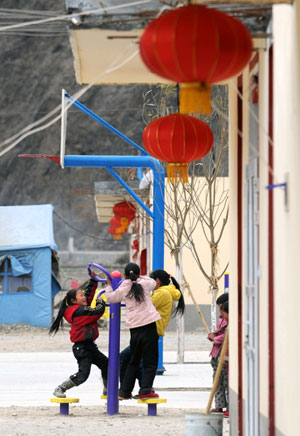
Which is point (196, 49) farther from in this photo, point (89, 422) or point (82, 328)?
point (82, 328)

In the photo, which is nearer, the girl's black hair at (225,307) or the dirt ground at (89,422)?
the dirt ground at (89,422)

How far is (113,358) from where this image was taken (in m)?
9.47

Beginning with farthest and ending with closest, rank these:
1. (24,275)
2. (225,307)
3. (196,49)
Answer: (24,275), (225,307), (196,49)

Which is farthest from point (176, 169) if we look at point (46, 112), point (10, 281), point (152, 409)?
point (46, 112)

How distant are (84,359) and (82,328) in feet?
1.07

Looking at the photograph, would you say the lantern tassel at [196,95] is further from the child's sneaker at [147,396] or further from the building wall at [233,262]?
the child's sneaker at [147,396]

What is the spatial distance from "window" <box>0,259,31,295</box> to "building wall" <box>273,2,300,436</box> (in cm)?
1895

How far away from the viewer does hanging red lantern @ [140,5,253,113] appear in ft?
14.4

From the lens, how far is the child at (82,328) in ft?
31.2

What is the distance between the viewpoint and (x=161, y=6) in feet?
19.2

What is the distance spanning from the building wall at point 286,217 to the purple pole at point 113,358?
4031mm

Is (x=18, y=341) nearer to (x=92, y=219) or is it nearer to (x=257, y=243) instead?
(x=257, y=243)

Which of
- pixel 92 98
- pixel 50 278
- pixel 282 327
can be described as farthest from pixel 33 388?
pixel 92 98

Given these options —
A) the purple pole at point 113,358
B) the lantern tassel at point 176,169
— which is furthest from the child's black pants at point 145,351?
the lantern tassel at point 176,169
